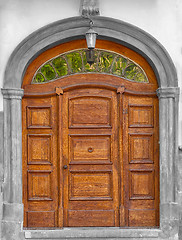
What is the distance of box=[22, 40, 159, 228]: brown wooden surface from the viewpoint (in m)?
6.17

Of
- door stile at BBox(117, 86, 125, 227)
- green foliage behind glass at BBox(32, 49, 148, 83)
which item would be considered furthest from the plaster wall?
door stile at BBox(117, 86, 125, 227)

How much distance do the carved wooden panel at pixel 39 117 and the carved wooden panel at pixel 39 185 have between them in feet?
2.60

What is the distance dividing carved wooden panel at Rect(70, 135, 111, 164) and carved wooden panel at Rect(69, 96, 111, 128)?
22 cm

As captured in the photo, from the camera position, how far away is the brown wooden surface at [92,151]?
6.17m

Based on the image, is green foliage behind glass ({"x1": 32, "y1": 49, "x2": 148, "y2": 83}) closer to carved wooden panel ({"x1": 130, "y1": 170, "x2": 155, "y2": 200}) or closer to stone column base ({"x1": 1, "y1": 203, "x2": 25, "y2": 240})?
carved wooden panel ({"x1": 130, "y1": 170, "x2": 155, "y2": 200})

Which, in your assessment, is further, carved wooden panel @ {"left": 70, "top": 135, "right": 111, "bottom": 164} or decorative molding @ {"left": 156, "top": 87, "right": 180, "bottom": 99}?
carved wooden panel @ {"left": 70, "top": 135, "right": 111, "bottom": 164}

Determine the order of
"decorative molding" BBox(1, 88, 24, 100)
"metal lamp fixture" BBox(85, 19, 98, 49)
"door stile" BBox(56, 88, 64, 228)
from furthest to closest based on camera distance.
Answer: "door stile" BBox(56, 88, 64, 228) → "decorative molding" BBox(1, 88, 24, 100) → "metal lamp fixture" BBox(85, 19, 98, 49)

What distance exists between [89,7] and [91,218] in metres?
3.42

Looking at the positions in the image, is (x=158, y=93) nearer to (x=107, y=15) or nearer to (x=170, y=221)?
(x=107, y=15)

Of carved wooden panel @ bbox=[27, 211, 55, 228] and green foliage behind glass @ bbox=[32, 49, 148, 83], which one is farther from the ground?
green foliage behind glass @ bbox=[32, 49, 148, 83]

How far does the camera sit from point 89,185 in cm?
620

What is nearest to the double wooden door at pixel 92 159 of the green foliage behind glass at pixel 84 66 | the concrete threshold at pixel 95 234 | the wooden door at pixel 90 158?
the wooden door at pixel 90 158

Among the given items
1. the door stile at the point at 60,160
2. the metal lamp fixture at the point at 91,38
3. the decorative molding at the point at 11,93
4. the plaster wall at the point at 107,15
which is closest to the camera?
the metal lamp fixture at the point at 91,38

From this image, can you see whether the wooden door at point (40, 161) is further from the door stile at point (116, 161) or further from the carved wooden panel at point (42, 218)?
the door stile at point (116, 161)
